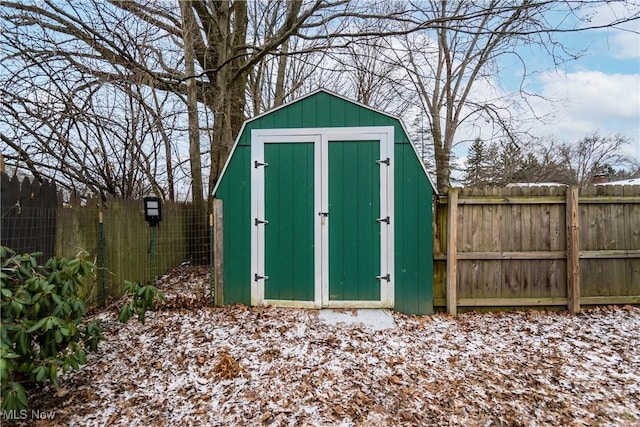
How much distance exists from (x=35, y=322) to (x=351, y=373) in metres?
2.35

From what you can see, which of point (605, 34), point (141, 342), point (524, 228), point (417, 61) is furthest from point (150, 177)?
point (417, 61)

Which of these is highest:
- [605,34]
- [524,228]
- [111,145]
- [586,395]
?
[605,34]

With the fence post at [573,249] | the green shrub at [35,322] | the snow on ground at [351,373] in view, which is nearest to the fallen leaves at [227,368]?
the snow on ground at [351,373]

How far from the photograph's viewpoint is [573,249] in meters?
4.12

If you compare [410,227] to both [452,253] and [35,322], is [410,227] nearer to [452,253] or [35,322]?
[452,253]

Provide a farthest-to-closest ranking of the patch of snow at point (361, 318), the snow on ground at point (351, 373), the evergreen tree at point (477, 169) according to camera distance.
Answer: the evergreen tree at point (477, 169), the patch of snow at point (361, 318), the snow on ground at point (351, 373)

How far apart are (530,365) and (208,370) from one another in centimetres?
287

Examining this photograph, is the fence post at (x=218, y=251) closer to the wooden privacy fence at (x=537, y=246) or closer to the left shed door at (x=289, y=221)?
the left shed door at (x=289, y=221)

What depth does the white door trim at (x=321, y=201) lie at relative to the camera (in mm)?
4066

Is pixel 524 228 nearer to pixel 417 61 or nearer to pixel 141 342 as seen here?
pixel 141 342

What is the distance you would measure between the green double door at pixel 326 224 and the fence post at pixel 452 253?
0.83 m

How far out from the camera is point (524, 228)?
4250mm

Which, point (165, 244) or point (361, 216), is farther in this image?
point (165, 244)

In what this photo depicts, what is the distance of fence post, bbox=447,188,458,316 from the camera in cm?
411
